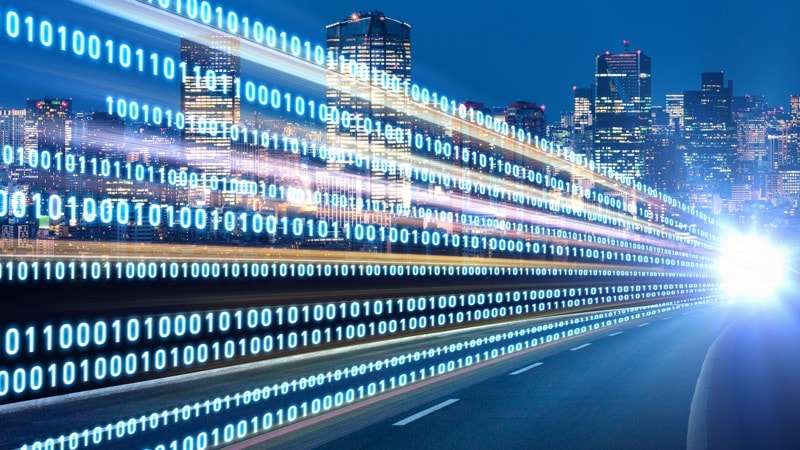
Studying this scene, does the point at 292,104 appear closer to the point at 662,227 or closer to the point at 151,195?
the point at 151,195

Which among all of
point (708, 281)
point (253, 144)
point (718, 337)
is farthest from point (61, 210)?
point (708, 281)

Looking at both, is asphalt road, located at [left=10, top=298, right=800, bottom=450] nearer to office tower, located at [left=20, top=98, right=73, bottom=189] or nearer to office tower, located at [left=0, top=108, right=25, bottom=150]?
office tower, located at [left=20, top=98, right=73, bottom=189]

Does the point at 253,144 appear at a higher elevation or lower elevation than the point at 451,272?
higher

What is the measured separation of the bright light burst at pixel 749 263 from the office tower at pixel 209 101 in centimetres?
8358

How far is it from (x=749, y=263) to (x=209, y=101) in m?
103

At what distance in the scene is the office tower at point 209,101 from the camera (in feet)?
62.3

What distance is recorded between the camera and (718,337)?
25.9 m

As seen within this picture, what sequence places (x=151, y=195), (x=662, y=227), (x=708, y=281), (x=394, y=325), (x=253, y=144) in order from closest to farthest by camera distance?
(x=151, y=195)
(x=253, y=144)
(x=394, y=325)
(x=662, y=227)
(x=708, y=281)

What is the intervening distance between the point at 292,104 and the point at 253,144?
137 centimetres

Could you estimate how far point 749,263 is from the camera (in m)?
115

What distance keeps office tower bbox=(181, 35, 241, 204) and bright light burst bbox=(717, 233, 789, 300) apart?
8358cm

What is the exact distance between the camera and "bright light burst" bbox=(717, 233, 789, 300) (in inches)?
4072

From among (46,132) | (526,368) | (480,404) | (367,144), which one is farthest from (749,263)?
(46,132)

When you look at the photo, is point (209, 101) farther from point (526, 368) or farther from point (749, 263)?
point (749, 263)
